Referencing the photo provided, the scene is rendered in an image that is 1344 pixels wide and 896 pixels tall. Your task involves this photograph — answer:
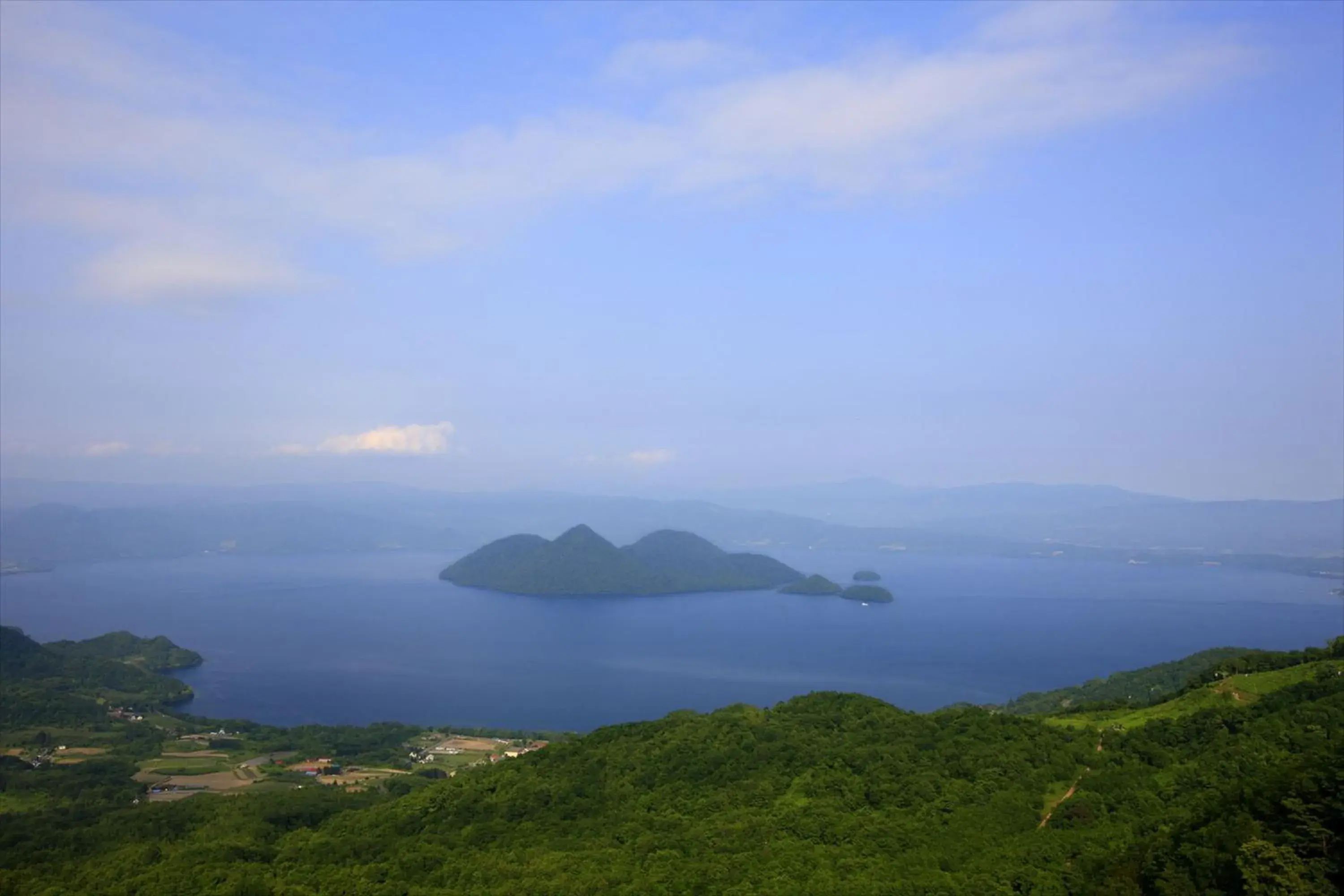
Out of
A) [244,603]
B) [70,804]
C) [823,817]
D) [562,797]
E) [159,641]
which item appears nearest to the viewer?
[823,817]

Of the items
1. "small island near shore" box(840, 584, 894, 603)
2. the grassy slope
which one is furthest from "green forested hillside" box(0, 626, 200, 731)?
"small island near shore" box(840, 584, 894, 603)

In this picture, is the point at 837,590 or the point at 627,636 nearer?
the point at 627,636

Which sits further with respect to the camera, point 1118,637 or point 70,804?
point 1118,637

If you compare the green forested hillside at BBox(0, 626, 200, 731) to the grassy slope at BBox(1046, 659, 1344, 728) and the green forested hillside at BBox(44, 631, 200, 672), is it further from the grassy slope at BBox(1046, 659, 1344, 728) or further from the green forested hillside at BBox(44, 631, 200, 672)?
the grassy slope at BBox(1046, 659, 1344, 728)

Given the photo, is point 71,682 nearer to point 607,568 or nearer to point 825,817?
point 825,817

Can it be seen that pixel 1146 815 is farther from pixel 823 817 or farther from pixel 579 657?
pixel 579 657

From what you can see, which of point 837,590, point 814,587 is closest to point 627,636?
point 814,587

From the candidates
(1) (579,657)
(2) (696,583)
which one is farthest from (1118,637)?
(2) (696,583)
